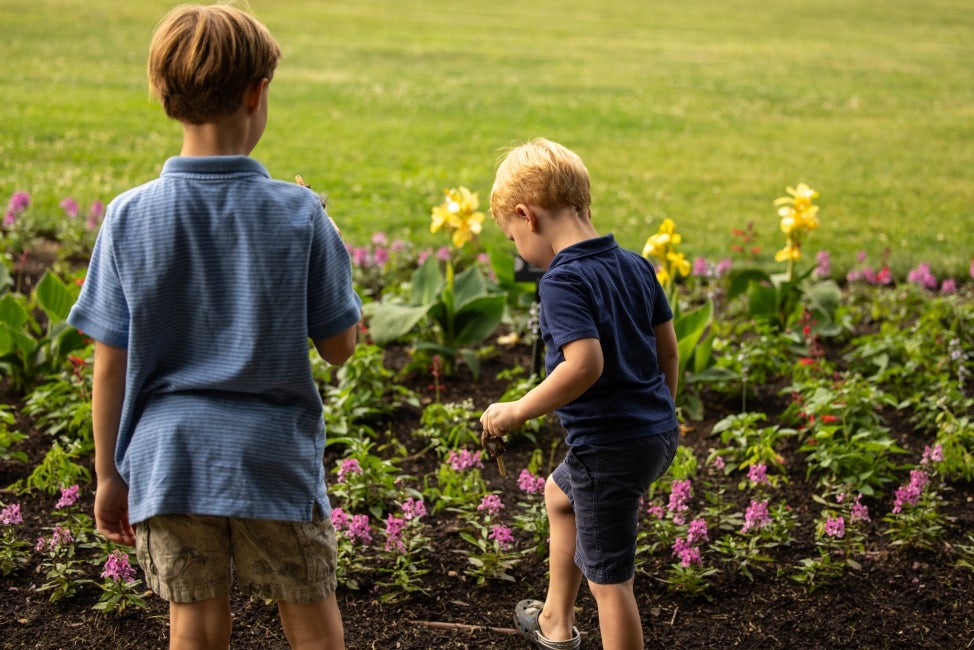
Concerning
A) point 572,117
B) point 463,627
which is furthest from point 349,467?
point 572,117

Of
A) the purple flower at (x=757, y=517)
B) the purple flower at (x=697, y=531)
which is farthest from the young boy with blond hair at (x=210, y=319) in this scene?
the purple flower at (x=757, y=517)

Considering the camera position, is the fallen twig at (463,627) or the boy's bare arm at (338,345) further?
the fallen twig at (463,627)

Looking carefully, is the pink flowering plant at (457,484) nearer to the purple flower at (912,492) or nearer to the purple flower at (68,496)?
the purple flower at (68,496)

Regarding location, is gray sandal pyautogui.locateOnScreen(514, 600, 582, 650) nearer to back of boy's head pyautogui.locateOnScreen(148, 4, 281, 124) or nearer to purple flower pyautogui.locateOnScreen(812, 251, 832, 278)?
back of boy's head pyautogui.locateOnScreen(148, 4, 281, 124)

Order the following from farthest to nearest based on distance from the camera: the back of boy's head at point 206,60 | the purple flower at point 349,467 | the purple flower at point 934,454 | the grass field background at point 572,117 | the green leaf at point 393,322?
the grass field background at point 572,117 → the green leaf at point 393,322 → the purple flower at point 934,454 → the purple flower at point 349,467 → the back of boy's head at point 206,60

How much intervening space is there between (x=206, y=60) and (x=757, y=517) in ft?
7.47

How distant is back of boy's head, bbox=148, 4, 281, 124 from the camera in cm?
202

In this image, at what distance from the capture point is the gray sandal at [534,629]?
3033 mm

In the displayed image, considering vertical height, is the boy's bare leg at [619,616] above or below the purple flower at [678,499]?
above

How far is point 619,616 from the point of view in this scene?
2.69 m

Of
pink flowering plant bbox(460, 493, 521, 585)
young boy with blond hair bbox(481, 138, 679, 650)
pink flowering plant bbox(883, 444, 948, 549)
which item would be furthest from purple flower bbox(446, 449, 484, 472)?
pink flowering plant bbox(883, 444, 948, 549)

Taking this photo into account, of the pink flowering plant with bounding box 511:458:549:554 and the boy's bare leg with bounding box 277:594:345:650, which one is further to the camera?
the pink flowering plant with bounding box 511:458:549:554

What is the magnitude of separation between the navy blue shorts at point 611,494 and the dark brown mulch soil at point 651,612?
22.4 inches

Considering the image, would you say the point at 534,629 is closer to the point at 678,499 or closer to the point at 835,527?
the point at 678,499
